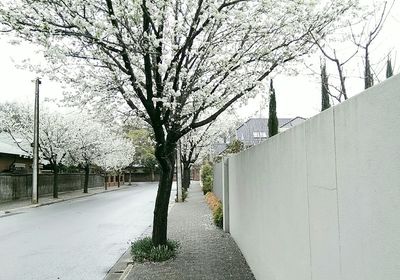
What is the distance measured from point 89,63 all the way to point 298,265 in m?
5.73

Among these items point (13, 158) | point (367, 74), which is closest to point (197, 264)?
point (367, 74)

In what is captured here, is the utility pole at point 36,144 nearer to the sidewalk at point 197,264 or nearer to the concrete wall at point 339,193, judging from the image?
the sidewalk at point 197,264

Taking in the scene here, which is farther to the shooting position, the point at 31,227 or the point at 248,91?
the point at 31,227

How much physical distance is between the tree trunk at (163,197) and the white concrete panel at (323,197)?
5.90 m

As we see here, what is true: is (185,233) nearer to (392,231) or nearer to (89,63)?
(89,63)

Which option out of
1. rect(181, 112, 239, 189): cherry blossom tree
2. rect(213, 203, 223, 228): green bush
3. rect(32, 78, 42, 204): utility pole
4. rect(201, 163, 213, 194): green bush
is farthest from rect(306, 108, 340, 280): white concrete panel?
rect(201, 163, 213, 194): green bush

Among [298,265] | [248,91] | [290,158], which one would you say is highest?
[248,91]

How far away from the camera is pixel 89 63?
27.3ft

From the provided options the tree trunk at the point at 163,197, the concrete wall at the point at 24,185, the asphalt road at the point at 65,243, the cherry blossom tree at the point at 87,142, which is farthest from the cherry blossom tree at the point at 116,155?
the tree trunk at the point at 163,197

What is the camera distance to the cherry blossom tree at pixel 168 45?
23.0 ft

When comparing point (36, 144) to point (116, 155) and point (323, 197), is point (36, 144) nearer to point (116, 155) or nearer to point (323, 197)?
point (116, 155)

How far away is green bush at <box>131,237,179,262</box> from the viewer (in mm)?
8832

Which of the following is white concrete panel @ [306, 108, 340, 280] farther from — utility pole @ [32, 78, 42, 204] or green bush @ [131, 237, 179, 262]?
utility pole @ [32, 78, 42, 204]

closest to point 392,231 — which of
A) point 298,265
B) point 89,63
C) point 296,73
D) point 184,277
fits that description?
point 298,265
